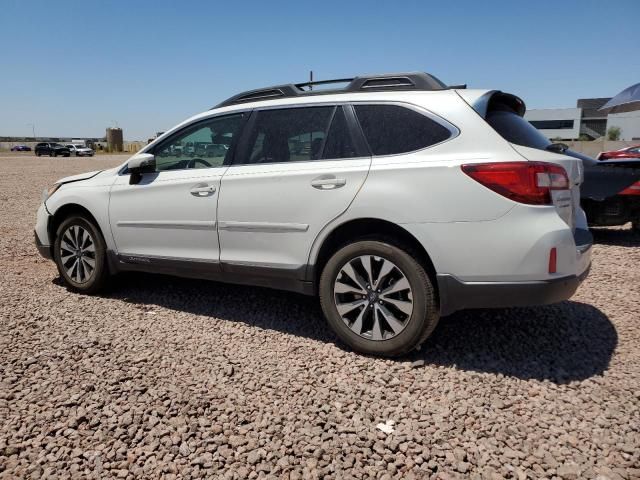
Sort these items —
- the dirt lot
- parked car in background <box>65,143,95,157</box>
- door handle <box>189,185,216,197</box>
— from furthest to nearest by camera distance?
1. parked car in background <box>65,143,95,157</box>
2. door handle <box>189,185,216,197</box>
3. the dirt lot

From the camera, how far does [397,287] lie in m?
3.15

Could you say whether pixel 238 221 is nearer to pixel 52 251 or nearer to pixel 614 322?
pixel 52 251

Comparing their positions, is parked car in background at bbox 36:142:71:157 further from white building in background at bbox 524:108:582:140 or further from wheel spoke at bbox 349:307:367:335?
white building in background at bbox 524:108:582:140

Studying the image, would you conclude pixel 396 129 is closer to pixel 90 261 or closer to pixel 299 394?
pixel 299 394

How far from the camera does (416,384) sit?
9.70ft

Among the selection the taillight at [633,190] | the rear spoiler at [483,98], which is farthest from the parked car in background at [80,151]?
the rear spoiler at [483,98]

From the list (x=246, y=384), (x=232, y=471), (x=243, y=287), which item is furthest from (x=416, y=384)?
(x=243, y=287)

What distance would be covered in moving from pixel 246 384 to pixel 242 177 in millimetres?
1587

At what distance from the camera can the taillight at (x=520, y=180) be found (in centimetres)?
279

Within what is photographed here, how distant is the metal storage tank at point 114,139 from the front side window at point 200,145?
246 feet

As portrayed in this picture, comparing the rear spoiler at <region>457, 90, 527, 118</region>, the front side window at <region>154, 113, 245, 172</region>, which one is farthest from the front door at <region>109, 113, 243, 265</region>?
the rear spoiler at <region>457, 90, 527, 118</region>

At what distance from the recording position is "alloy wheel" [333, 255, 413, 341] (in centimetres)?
316

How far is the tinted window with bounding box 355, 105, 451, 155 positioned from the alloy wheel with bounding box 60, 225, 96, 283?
295 centimetres

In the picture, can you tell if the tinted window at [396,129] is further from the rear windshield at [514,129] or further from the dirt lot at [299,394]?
the dirt lot at [299,394]
